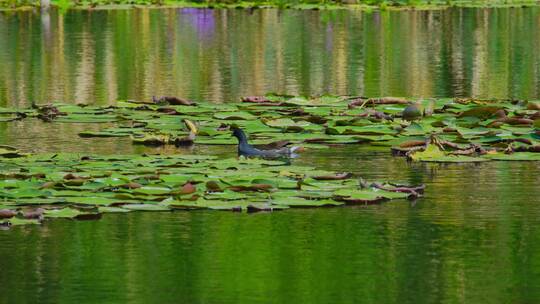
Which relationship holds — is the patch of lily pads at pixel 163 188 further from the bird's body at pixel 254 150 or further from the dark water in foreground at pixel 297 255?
the bird's body at pixel 254 150

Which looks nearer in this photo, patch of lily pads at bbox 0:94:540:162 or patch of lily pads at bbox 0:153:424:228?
patch of lily pads at bbox 0:153:424:228

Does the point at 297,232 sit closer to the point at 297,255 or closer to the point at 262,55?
the point at 297,255

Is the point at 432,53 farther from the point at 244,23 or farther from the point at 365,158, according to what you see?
the point at 365,158

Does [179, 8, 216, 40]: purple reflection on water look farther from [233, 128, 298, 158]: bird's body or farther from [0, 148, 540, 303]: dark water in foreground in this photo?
[0, 148, 540, 303]: dark water in foreground

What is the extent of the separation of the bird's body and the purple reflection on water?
18.6 m

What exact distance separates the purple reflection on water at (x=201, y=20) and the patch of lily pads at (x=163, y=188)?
19678mm

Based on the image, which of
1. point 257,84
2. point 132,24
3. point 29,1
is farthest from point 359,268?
point 29,1

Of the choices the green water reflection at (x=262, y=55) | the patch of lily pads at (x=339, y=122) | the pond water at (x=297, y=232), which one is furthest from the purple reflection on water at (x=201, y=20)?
the patch of lily pads at (x=339, y=122)

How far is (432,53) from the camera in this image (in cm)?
2656

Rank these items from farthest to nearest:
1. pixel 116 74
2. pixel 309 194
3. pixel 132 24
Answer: pixel 132 24
pixel 116 74
pixel 309 194

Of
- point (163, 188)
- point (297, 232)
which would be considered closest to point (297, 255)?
point (297, 232)

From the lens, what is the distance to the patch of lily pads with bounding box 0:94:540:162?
1326cm

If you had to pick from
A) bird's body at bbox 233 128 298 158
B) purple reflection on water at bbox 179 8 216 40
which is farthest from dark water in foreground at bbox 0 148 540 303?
purple reflection on water at bbox 179 8 216 40

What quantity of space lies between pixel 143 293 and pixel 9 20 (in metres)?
30.4
